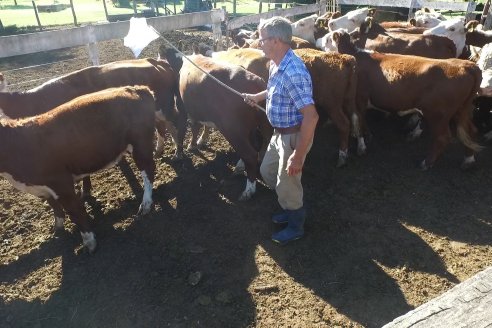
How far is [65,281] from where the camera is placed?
420 cm

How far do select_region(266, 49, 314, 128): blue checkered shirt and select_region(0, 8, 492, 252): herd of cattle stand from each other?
1.54 meters

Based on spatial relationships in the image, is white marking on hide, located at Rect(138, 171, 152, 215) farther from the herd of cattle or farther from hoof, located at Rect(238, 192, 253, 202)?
hoof, located at Rect(238, 192, 253, 202)

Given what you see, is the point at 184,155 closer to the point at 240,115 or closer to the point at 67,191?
the point at 240,115

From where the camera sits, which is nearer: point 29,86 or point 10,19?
point 29,86

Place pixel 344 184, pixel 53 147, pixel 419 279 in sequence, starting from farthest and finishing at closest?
pixel 344 184 < pixel 53 147 < pixel 419 279

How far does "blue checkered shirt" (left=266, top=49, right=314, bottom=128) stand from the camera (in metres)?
3.35

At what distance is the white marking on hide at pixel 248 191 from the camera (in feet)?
17.8

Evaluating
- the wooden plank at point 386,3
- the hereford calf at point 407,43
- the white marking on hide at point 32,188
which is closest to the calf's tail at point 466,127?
the hereford calf at point 407,43

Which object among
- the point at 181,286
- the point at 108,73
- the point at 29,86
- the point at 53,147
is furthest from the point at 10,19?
the point at 181,286

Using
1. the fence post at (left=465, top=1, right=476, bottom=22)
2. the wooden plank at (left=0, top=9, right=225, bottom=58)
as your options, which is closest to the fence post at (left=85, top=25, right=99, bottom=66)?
the wooden plank at (left=0, top=9, right=225, bottom=58)

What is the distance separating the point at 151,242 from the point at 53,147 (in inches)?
61.4

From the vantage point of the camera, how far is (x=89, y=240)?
4.59m

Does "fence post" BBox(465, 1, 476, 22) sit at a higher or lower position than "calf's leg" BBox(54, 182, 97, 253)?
higher

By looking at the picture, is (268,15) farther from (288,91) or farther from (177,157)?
(288,91)
